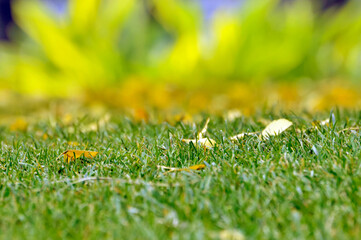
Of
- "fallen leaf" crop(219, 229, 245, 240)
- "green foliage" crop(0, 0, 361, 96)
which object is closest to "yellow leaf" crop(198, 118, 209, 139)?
"fallen leaf" crop(219, 229, 245, 240)

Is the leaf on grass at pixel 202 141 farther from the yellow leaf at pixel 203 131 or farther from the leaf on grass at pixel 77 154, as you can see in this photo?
the leaf on grass at pixel 77 154

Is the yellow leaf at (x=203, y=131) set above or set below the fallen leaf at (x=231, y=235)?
above

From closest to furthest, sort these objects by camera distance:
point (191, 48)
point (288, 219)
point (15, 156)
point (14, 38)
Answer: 1. point (288, 219)
2. point (15, 156)
3. point (191, 48)
4. point (14, 38)

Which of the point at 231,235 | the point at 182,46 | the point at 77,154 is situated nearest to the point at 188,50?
the point at 182,46

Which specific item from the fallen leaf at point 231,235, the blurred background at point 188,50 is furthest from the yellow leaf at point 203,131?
the blurred background at point 188,50

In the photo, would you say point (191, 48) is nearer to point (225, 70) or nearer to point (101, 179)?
point (225, 70)

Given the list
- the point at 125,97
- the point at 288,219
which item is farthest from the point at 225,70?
the point at 288,219
